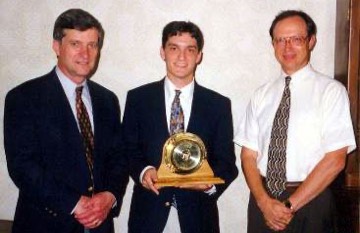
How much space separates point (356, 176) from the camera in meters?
2.47

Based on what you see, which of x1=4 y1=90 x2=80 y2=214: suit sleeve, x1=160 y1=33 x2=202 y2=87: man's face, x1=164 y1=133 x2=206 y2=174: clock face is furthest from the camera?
x1=160 y1=33 x2=202 y2=87: man's face

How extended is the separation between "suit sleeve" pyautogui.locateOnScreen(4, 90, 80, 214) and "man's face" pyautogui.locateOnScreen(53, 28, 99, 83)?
0.29 m

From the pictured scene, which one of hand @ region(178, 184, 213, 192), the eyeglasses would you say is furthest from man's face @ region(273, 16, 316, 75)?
hand @ region(178, 184, 213, 192)

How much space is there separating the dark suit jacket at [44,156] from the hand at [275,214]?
104 cm

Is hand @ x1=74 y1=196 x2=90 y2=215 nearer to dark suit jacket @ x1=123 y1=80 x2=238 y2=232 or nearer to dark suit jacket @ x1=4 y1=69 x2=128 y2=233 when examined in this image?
dark suit jacket @ x1=4 y1=69 x2=128 y2=233

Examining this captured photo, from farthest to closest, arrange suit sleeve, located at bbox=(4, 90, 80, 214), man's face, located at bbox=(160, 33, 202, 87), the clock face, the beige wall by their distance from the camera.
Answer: the beige wall, man's face, located at bbox=(160, 33, 202, 87), the clock face, suit sleeve, located at bbox=(4, 90, 80, 214)

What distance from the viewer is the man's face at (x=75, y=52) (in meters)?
2.25

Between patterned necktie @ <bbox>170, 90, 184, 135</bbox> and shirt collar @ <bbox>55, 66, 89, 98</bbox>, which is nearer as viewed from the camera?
shirt collar @ <bbox>55, 66, 89, 98</bbox>

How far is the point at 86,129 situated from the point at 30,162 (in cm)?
36

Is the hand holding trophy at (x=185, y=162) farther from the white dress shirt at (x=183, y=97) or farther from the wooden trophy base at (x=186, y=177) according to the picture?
the white dress shirt at (x=183, y=97)

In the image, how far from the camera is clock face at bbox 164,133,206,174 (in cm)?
231

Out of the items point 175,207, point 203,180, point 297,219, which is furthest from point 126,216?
point 297,219

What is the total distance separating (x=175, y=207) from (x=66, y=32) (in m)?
1.21

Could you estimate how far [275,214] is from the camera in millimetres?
2234
